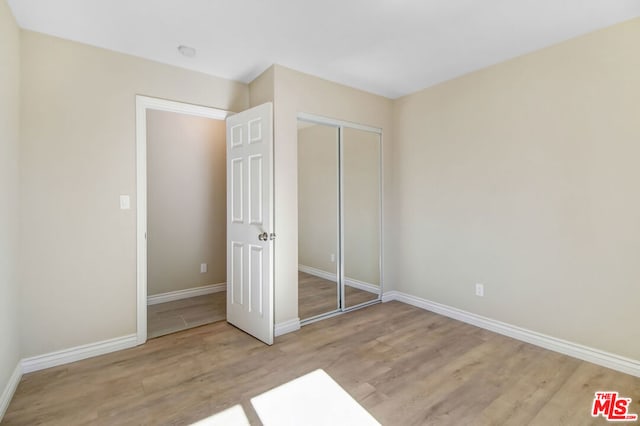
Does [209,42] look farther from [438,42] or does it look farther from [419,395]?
[419,395]

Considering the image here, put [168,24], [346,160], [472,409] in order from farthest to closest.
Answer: [346,160]
[168,24]
[472,409]

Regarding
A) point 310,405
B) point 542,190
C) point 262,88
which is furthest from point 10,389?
point 542,190

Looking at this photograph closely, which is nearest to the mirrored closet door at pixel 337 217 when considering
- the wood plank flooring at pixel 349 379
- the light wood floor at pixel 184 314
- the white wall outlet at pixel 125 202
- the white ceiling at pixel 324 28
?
the wood plank flooring at pixel 349 379

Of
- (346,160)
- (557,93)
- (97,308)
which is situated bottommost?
(97,308)

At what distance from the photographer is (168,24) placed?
7.39 feet

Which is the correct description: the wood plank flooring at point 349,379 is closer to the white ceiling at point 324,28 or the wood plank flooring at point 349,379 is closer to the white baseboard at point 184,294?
the white baseboard at point 184,294

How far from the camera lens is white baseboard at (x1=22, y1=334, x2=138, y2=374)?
2.29 metres

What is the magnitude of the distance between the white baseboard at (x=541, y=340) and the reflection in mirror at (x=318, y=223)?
1120 millimetres

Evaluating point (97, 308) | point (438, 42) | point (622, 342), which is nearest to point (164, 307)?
point (97, 308)

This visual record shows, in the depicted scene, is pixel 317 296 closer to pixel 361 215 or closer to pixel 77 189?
pixel 361 215

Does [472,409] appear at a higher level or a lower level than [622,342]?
lower

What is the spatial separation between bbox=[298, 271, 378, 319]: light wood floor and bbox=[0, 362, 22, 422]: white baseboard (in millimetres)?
2222

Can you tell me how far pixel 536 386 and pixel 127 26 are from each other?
386cm

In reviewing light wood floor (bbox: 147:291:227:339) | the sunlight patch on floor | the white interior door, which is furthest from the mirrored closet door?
the sunlight patch on floor
